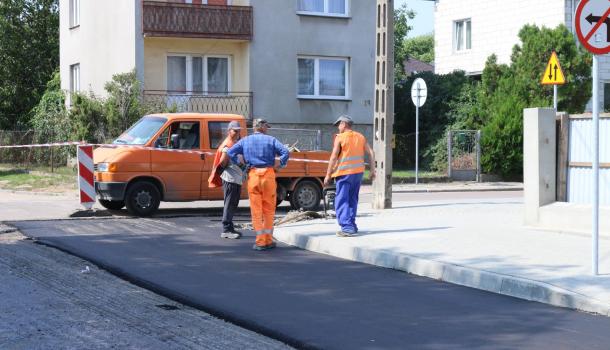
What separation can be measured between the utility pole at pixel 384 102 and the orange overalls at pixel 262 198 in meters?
5.83

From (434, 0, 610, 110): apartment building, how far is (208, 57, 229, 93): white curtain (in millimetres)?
11707

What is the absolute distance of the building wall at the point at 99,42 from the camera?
29.0 metres

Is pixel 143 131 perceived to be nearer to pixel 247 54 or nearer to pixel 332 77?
pixel 247 54

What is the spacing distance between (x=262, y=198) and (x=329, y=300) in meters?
3.79

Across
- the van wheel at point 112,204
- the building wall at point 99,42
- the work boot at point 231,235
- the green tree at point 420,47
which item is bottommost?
the work boot at point 231,235

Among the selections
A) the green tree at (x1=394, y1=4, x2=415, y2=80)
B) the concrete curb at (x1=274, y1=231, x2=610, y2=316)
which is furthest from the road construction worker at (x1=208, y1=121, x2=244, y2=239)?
the green tree at (x1=394, y1=4, x2=415, y2=80)

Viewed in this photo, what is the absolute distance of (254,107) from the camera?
29.6 m

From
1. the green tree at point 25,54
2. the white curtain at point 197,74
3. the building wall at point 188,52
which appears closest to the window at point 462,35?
the building wall at point 188,52

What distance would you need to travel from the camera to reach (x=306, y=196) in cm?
1834

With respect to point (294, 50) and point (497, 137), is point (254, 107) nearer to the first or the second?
point (294, 50)

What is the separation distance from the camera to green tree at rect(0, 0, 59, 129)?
44.4m

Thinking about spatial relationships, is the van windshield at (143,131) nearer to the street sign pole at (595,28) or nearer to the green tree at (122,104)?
the green tree at (122,104)

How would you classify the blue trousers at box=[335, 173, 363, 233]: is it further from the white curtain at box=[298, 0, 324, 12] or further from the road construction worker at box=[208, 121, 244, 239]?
the white curtain at box=[298, 0, 324, 12]

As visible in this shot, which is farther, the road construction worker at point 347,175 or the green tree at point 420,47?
the green tree at point 420,47
